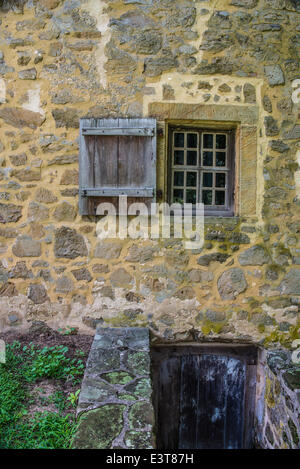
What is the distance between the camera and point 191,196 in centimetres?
340

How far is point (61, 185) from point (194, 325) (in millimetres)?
1895

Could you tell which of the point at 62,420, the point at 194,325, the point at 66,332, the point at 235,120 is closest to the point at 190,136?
the point at 235,120

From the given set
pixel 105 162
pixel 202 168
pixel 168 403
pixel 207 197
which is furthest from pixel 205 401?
pixel 105 162

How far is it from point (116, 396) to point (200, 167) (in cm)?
225

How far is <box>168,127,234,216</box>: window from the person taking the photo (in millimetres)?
3363

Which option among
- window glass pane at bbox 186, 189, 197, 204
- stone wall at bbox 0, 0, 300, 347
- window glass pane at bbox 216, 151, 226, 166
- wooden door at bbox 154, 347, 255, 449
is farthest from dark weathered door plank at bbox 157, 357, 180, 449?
window glass pane at bbox 216, 151, 226, 166

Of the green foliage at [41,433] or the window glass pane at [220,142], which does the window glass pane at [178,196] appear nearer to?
the window glass pane at [220,142]

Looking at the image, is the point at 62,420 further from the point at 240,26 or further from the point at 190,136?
the point at 240,26

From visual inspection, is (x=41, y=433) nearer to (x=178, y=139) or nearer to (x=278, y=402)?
(x=278, y=402)

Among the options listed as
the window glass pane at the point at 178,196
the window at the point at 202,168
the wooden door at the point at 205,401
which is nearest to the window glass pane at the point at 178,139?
the window at the point at 202,168

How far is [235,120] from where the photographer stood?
3205 millimetres

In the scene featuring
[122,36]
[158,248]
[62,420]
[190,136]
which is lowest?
[62,420]

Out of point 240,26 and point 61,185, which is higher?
point 240,26
